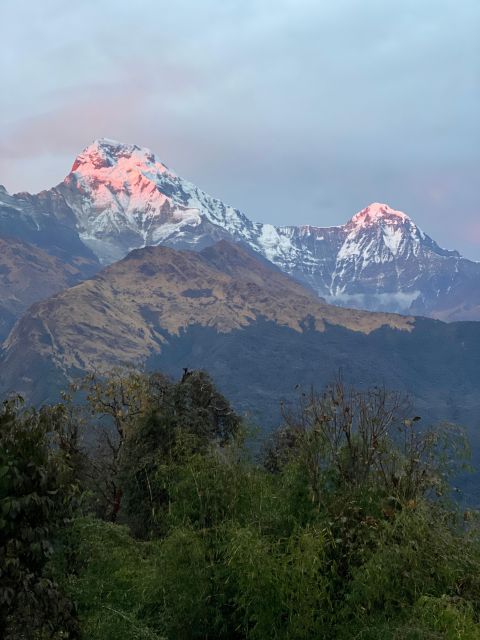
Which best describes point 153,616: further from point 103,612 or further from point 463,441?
point 463,441

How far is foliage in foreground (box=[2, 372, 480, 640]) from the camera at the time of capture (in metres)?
17.8

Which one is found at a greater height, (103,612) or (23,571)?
(23,571)

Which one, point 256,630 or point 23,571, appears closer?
point 23,571

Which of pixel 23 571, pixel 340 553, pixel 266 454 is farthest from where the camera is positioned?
pixel 266 454

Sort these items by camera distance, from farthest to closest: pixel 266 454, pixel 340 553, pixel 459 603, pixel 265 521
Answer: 1. pixel 266 454
2. pixel 265 521
3. pixel 340 553
4. pixel 459 603

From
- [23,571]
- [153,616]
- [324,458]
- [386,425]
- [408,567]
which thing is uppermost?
[386,425]

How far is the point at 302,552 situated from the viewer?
19203 millimetres

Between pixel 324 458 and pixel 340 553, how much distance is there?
15.4 feet

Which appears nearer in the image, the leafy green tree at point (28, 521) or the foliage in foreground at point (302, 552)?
the leafy green tree at point (28, 521)

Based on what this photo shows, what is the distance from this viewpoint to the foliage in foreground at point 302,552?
17797 millimetres

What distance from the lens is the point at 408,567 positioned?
710 inches

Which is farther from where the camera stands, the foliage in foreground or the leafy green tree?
the foliage in foreground

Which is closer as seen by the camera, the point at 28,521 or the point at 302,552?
the point at 28,521

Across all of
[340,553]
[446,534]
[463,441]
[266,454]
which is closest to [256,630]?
[340,553]
